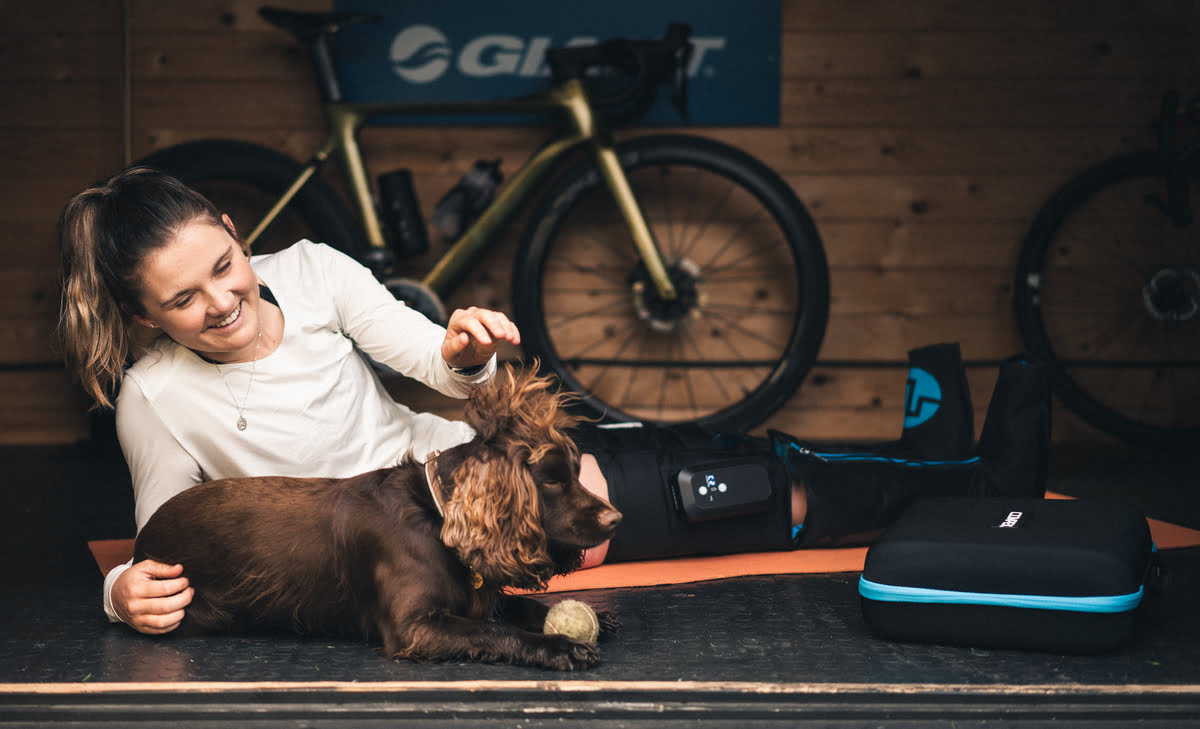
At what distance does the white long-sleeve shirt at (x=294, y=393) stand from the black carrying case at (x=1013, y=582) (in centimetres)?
71

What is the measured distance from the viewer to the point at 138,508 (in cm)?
160

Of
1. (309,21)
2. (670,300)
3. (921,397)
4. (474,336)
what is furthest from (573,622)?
(309,21)

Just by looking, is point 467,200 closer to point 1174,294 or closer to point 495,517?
point 495,517

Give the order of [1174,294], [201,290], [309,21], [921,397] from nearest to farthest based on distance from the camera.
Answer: [201,290] < [921,397] < [309,21] < [1174,294]

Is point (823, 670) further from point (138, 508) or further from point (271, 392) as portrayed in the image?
point (138, 508)

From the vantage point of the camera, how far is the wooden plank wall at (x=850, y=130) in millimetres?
3271

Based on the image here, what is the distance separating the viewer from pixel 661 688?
Answer: 1236mm

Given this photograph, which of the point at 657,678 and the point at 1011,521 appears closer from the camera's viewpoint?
the point at 657,678

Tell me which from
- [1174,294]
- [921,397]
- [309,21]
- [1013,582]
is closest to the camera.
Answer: [1013,582]

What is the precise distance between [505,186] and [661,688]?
2180 mm

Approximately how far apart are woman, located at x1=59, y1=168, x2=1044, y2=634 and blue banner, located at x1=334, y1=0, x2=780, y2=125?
1612 mm

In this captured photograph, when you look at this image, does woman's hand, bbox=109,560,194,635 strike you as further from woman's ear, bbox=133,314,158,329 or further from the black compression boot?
the black compression boot

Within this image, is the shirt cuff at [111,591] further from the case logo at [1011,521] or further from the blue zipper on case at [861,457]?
the case logo at [1011,521]

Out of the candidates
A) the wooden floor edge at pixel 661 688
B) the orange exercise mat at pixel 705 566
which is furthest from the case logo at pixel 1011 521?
the orange exercise mat at pixel 705 566
